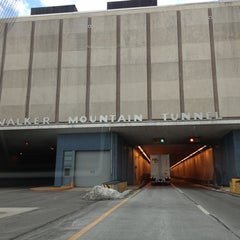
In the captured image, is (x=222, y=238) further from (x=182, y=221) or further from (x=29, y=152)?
(x=29, y=152)

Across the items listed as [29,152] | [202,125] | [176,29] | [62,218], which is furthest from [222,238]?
A: [29,152]

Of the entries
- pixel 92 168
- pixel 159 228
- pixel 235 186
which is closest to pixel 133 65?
pixel 92 168

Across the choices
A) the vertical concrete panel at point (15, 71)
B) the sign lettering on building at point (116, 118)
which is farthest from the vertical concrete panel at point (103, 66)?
the vertical concrete panel at point (15, 71)

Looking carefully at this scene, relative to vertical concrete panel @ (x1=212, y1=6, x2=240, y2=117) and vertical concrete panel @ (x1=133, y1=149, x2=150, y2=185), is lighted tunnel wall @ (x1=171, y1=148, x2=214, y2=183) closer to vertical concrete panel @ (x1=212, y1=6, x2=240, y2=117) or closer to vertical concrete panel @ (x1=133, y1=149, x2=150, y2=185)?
vertical concrete panel @ (x1=133, y1=149, x2=150, y2=185)

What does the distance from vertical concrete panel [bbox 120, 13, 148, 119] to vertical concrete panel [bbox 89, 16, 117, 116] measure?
3.30ft

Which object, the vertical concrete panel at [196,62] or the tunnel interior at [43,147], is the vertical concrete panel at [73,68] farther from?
the vertical concrete panel at [196,62]

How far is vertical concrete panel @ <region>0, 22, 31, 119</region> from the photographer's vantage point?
118ft

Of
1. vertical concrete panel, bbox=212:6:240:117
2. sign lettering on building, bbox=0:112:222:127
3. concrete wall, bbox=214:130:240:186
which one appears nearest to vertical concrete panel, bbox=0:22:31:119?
sign lettering on building, bbox=0:112:222:127

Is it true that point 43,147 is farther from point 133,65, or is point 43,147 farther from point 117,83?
point 133,65

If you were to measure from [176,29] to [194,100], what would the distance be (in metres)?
8.39

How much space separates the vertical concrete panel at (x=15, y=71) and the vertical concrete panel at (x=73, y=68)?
440 cm

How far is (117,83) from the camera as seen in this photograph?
1355 inches

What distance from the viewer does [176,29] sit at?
35844mm

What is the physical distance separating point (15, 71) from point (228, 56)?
23.0 m
